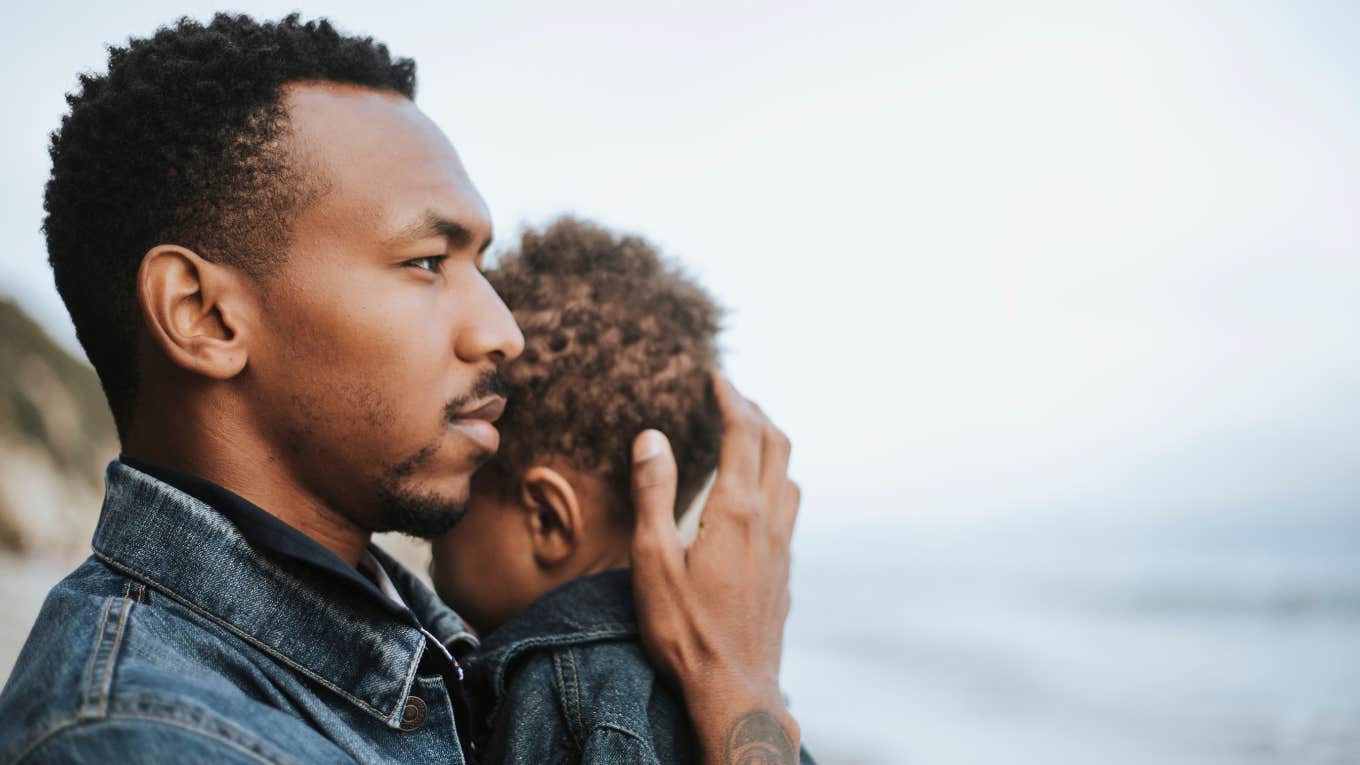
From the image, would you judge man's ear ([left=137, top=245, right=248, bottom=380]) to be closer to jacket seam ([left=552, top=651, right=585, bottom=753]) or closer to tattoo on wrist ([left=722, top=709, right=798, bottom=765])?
jacket seam ([left=552, top=651, right=585, bottom=753])

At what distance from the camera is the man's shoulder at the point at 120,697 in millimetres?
1068

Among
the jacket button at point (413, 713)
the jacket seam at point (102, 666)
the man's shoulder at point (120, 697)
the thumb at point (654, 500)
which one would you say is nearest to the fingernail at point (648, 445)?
the thumb at point (654, 500)

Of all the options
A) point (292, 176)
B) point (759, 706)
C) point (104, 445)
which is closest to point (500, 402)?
point (292, 176)

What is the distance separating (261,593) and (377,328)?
0.50 m

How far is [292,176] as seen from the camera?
1772 mm

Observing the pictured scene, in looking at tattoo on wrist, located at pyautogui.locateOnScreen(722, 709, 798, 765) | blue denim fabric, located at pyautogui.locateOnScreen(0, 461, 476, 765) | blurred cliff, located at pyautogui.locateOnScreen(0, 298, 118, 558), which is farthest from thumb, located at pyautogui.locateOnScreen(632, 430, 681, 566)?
blurred cliff, located at pyautogui.locateOnScreen(0, 298, 118, 558)

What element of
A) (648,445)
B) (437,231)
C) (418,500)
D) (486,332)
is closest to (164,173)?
(437,231)

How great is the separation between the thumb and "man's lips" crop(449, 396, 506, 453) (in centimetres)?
35

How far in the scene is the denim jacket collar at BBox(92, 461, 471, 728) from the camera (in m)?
1.50

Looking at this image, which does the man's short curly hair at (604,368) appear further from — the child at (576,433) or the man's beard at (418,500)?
the man's beard at (418,500)

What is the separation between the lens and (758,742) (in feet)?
6.05

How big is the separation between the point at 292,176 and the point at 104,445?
10447 millimetres

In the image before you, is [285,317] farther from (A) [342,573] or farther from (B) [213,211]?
(A) [342,573]

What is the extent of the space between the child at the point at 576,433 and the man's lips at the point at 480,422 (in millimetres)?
349
